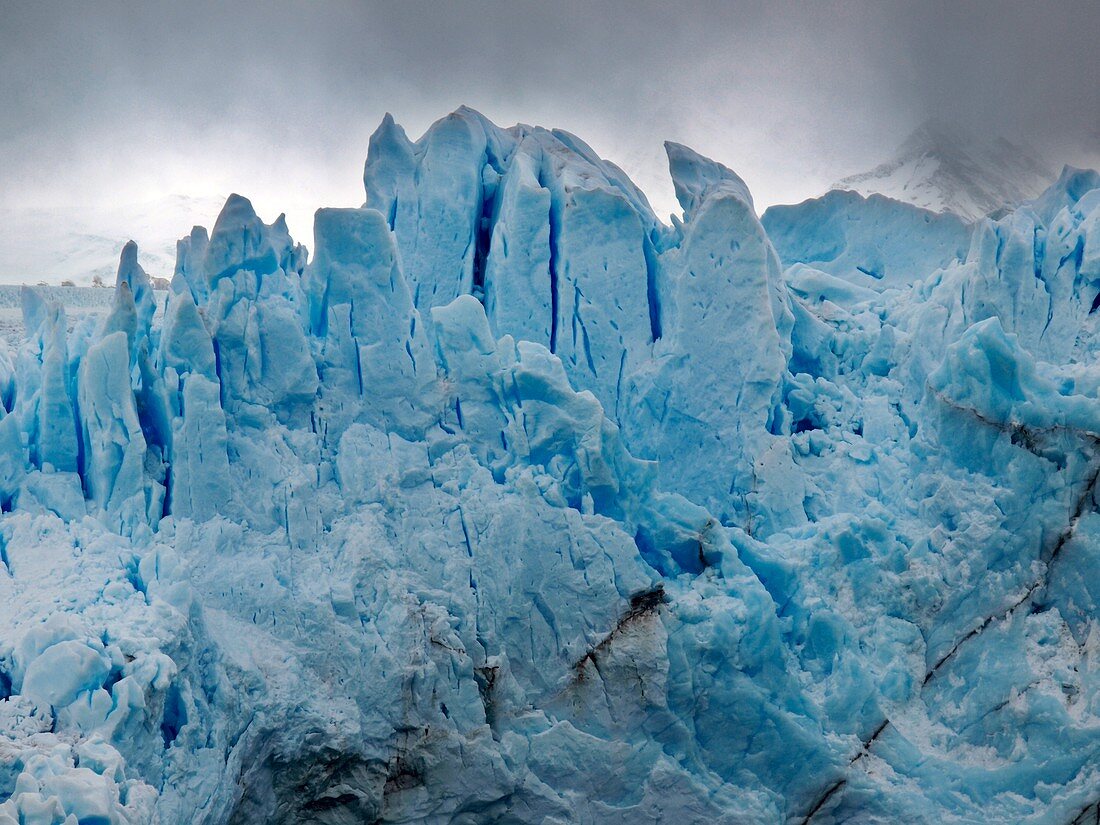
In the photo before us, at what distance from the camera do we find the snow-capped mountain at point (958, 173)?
20578 mm

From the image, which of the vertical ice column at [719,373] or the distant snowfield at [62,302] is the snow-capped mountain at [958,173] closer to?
the vertical ice column at [719,373]

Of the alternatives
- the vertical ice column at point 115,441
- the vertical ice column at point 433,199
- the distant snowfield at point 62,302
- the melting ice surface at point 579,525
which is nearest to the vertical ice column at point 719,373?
the melting ice surface at point 579,525

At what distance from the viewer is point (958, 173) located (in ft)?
69.2

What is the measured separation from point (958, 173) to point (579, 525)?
17513 mm

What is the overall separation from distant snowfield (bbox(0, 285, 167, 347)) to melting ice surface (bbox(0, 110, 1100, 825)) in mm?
1798

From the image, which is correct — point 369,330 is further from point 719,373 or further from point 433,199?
point 719,373

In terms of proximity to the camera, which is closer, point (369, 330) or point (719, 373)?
point (369, 330)

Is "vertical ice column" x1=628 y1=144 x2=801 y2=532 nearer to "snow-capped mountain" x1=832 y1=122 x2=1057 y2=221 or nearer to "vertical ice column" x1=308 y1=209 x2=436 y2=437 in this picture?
"vertical ice column" x1=308 y1=209 x2=436 y2=437

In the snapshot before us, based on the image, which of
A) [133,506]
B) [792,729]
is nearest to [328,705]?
[133,506]

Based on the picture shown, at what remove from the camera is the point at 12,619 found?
5.56m

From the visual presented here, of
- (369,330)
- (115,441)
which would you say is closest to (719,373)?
(369,330)

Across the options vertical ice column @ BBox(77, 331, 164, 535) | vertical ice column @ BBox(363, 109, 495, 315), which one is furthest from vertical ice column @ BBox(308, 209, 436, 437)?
vertical ice column @ BBox(77, 331, 164, 535)

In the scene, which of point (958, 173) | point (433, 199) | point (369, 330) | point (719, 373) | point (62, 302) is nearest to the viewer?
point (369, 330)

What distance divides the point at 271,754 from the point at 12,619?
182 centimetres
